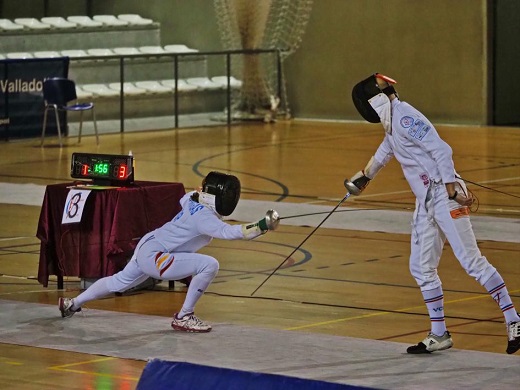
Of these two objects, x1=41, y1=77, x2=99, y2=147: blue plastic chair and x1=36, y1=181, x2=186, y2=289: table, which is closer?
x1=36, y1=181, x2=186, y2=289: table

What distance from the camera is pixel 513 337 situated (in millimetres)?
7926

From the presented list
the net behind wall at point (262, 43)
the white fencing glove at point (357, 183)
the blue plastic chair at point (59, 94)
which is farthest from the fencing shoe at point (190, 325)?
the net behind wall at point (262, 43)

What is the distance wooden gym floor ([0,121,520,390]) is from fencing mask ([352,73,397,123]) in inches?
57.2

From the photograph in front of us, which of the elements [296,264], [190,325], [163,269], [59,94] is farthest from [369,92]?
[59,94]

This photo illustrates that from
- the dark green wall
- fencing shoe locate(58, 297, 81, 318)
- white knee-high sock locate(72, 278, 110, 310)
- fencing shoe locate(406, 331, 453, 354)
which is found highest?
the dark green wall

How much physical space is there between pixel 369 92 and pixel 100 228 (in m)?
2.81

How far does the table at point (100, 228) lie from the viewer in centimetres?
1015

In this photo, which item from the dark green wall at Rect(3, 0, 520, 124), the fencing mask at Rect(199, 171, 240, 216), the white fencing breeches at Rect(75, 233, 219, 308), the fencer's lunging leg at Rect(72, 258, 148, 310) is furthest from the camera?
the dark green wall at Rect(3, 0, 520, 124)

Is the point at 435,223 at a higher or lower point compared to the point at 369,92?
lower

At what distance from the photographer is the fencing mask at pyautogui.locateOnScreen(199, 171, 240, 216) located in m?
8.52

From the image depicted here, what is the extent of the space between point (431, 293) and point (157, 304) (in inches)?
99.7

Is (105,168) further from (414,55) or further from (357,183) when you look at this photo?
(414,55)

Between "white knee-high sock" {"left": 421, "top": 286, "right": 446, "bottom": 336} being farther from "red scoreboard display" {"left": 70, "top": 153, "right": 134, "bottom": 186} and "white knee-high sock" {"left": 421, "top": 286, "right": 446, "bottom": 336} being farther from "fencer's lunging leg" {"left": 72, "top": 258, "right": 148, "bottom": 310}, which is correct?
"red scoreboard display" {"left": 70, "top": 153, "right": 134, "bottom": 186}

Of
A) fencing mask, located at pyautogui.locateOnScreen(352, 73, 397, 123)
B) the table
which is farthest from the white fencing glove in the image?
the table
